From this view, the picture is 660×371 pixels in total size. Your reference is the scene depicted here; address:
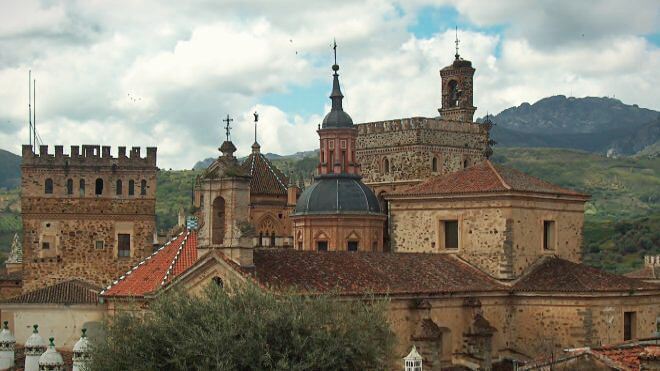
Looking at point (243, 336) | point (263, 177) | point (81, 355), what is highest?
point (263, 177)

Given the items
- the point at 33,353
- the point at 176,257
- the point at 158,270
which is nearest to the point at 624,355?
the point at 33,353

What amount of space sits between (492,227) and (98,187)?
20.2m

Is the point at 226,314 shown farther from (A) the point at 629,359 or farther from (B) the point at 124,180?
(B) the point at 124,180

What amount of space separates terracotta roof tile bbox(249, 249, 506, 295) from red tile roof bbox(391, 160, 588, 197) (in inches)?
111

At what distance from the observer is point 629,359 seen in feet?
102

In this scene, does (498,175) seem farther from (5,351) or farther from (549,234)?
(5,351)

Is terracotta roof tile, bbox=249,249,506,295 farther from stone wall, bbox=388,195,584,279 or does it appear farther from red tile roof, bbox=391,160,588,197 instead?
red tile roof, bbox=391,160,588,197

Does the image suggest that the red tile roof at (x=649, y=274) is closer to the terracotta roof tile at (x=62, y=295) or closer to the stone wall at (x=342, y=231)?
the stone wall at (x=342, y=231)

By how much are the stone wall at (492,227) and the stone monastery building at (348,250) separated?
2.4 inches

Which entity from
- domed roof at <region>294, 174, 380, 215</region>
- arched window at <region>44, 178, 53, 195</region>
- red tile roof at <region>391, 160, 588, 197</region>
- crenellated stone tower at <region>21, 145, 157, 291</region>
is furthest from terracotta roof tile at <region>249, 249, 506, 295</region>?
arched window at <region>44, 178, 53, 195</region>

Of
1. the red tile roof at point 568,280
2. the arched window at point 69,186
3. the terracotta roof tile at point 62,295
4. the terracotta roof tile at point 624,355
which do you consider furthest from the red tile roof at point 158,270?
the terracotta roof tile at point 624,355

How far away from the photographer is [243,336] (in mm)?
34844

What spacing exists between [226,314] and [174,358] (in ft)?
6.36

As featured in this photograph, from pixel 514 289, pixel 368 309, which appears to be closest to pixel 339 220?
pixel 514 289
